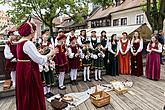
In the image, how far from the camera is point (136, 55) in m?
7.30

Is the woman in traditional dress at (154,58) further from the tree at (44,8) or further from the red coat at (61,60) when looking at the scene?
the tree at (44,8)

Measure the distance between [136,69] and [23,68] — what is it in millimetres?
4810

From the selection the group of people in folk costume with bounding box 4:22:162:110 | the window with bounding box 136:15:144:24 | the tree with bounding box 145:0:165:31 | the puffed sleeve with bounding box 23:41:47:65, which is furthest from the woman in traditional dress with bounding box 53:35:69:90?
the window with bounding box 136:15:144:24

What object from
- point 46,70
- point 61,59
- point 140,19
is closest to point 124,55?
point 61,59

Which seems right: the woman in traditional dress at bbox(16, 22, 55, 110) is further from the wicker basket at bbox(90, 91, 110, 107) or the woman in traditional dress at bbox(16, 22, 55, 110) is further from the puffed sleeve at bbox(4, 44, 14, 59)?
the puffed sleeve at bbox(4, 44, 14, 59)

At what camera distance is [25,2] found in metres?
20.7

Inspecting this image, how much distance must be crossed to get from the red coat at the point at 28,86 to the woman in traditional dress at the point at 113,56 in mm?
4053

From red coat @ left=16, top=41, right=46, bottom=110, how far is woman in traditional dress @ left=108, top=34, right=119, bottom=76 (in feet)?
13.3

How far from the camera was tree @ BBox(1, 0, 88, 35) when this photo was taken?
2031 cm

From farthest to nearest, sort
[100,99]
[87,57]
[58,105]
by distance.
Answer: [87,57]
[100,99]
[58,105]

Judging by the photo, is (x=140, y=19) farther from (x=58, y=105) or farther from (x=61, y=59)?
(x=58, y=105)

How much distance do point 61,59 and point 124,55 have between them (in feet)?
9.03

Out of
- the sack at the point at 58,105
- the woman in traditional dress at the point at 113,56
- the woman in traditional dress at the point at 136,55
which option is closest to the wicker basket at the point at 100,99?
the sack at the point at 58,105

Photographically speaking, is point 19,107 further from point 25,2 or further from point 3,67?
point 25,2
